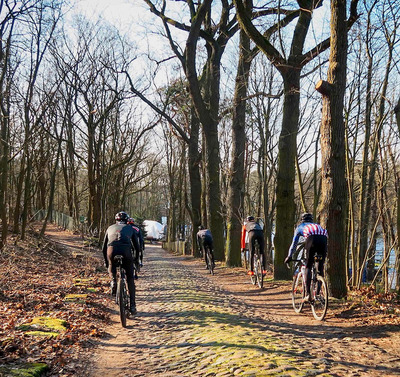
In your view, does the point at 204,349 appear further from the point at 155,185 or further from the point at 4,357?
the point at 155,185

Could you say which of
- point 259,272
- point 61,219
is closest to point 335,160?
point 259,272

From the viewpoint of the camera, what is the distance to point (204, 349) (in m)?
5.72

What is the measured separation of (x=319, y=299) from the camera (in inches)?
320

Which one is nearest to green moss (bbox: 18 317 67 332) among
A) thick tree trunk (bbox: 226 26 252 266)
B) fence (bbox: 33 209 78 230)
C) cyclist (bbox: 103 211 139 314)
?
cyclist (bbox: 103 211 139 314)

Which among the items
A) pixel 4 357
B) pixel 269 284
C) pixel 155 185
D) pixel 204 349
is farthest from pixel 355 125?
pixel 155 185

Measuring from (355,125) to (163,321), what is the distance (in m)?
12.3

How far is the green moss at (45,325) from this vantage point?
6883 millimetres

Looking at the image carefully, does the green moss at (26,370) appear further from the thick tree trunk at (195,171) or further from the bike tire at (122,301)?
the thick tree trunk at (195,171)

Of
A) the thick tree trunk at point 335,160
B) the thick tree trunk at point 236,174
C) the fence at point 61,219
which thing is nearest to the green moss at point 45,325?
the thick tree trunk at point 335,160

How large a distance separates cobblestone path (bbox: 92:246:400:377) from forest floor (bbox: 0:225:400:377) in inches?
0.5

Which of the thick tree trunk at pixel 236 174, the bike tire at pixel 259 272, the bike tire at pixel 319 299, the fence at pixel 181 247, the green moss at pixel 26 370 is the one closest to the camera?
the green moss at pixel 26 370

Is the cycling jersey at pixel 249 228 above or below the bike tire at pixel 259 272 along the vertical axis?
above

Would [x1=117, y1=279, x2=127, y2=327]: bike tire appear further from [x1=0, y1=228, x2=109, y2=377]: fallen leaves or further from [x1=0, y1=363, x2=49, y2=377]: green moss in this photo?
[x1=0, y1=363, x2=49, y2=377]: green moss

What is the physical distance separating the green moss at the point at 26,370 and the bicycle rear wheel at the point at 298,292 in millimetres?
5093
